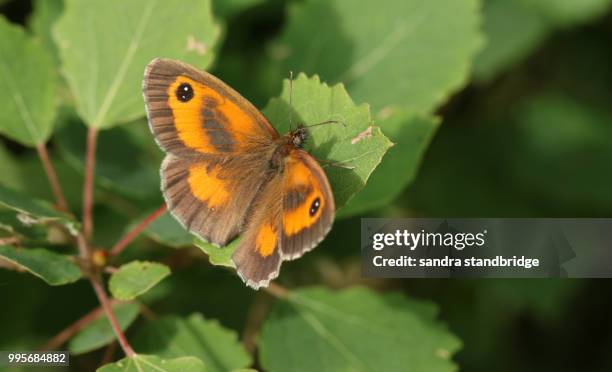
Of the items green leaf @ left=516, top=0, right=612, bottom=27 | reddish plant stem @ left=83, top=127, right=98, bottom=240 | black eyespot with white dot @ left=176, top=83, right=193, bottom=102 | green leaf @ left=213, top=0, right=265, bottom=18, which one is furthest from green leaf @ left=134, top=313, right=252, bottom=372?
green leaf @ left=516, top=0, right=612, bottom=27

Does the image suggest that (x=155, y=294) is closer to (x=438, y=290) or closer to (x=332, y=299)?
(x=332, y=299)

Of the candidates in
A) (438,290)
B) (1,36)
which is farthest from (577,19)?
(1,36)

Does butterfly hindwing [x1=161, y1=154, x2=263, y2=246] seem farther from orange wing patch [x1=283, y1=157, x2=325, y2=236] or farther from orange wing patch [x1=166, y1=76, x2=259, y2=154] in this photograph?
orange wing patch [x1=283, y1=157, x2=325, y2=236]

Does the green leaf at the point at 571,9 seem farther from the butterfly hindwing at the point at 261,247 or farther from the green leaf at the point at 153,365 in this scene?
the green leaf at the point at 153,365

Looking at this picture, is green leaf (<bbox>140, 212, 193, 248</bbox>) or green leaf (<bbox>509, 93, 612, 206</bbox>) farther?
green leaf (<bbox>509, 93, 612, 206</bbox>)

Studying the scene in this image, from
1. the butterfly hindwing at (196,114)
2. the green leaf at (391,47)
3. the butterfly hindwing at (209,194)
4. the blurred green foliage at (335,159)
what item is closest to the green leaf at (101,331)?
the blurred green foliage at (335,159)

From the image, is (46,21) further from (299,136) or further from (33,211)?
(299,136)
